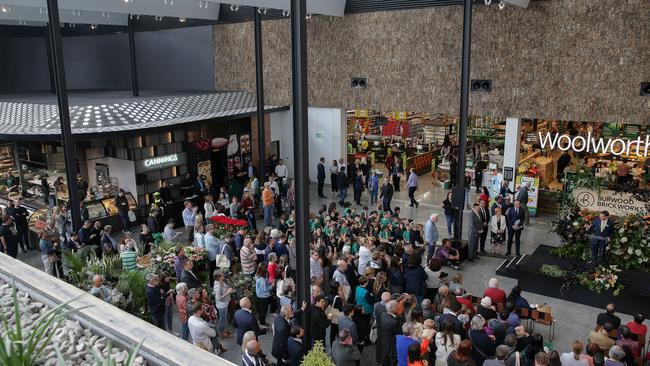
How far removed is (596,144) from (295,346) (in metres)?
10.6

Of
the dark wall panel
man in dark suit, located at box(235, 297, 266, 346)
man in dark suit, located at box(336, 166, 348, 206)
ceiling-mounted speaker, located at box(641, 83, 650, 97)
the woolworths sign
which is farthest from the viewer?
the dark wall panel

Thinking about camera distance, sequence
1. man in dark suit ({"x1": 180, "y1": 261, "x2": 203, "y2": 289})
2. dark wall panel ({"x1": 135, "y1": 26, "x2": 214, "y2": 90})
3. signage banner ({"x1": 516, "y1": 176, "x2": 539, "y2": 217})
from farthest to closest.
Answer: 1. dark wall panel ({"x1": 135, "y1": 26, "x2": 214, "y2": 90})
2. signage banner ({"x1": 516, "y1": 176, "x2": 539, "y2": 217})
3. man in dark suit ({"x1": 180, "y1": 261, "x2": 203, "y2": 289})

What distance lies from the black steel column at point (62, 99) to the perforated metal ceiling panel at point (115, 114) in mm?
2781

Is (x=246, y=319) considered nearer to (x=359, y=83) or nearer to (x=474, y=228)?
(x=474, y=228)

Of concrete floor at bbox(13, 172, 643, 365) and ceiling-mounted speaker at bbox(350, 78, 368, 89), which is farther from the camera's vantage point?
ceiling-mounted speaker at bbox(350, 78, 368, 89)

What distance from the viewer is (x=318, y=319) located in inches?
279

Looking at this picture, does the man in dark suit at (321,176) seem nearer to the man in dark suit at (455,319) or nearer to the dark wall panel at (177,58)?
the dark wall panel at (177,58)

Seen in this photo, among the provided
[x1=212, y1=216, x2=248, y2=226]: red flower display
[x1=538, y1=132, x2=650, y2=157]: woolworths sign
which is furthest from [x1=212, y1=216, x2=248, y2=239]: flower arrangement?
[x1=538, y1=132, x2=650, y2=157]: woolworths sign

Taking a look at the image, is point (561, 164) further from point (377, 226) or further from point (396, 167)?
point (377, 226)

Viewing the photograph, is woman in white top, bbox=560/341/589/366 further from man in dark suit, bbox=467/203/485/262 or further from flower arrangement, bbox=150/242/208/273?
flower arrangement, bbox=150/242/208/273

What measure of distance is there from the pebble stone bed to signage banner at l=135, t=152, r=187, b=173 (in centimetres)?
1083

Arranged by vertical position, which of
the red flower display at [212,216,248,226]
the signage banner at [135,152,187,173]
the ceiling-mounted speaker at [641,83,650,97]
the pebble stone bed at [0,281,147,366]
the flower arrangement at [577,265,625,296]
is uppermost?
the ceiling-mounted speaker at [641,83,650,97]

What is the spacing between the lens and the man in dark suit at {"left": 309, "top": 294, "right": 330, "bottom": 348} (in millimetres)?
7086

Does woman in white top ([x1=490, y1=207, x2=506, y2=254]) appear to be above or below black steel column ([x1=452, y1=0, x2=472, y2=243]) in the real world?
below
